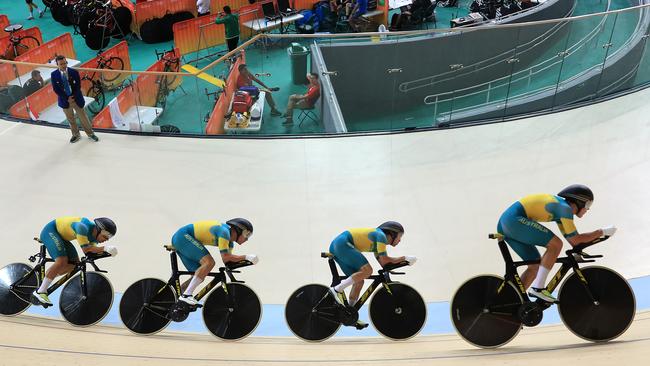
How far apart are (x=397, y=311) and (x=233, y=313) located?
129 centimetres

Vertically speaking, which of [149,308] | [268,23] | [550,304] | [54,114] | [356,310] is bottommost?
[149,308]

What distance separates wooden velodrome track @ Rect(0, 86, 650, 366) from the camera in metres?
4.77

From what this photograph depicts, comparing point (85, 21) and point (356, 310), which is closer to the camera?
point (356, 310)

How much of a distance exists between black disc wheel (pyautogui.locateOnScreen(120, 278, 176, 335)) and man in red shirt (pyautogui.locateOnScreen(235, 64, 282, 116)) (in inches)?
145

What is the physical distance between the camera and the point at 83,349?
189 inches

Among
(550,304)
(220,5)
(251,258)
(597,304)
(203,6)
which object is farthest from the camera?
(220,5)

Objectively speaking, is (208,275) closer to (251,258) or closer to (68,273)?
(251,258)

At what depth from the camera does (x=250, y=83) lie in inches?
332

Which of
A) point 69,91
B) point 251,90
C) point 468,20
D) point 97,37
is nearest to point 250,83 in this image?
point 251,90

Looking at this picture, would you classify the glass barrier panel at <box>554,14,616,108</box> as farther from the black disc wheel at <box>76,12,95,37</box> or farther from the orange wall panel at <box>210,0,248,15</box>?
the black disc wheel at <box>76,12,95,37</box>

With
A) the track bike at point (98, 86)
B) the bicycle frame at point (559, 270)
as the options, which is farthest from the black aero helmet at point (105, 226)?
the track bike at point (98, 86)

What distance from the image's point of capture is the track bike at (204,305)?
16.3 ft

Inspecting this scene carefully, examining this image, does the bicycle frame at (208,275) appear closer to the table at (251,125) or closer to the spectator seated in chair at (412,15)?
the table at (251,125)

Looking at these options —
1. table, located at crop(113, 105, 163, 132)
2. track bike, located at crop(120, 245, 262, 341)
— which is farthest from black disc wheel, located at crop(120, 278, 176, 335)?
table, located at crop(113, 105, 163, 132)
